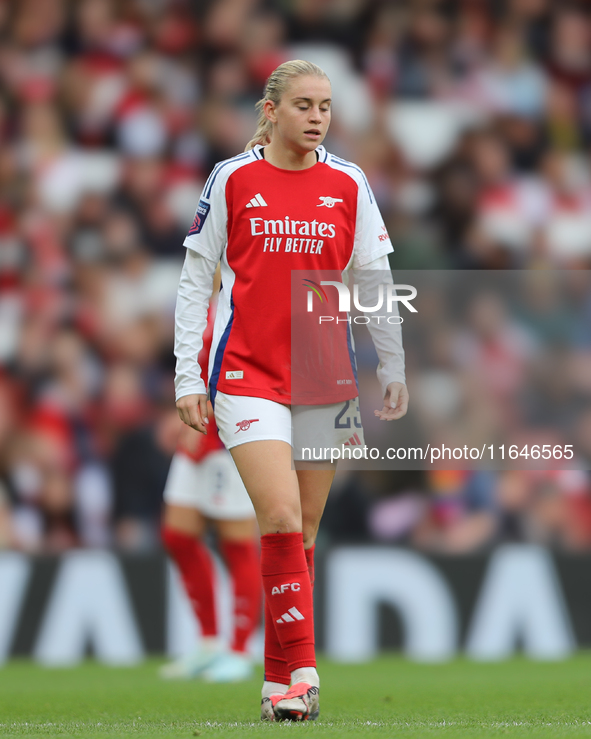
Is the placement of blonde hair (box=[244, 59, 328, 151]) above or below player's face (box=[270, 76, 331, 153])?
above

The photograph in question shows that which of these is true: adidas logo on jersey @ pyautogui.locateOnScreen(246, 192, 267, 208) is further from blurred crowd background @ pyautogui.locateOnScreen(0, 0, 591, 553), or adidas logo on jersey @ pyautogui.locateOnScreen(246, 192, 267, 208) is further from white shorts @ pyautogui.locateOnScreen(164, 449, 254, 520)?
blurred crowd background @ pyautogui.locateOnScreen(0, 0, 591, 553)

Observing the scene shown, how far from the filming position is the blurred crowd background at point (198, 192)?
8000 mm

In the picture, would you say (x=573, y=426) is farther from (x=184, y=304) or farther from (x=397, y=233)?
(x=184, y=304)

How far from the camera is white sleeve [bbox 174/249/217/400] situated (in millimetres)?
4023

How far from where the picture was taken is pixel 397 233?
9.88m

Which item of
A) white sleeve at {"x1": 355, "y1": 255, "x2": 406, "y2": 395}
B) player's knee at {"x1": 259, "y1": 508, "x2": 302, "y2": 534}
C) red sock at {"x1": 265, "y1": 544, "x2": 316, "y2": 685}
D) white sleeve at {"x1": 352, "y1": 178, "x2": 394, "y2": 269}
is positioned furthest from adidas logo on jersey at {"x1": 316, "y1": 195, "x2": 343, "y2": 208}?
red sock at {"x1": 265, "y1": 544, "x2": 316, "y2": 685}

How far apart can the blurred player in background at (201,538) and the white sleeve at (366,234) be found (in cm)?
200

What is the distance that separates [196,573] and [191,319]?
2389mm

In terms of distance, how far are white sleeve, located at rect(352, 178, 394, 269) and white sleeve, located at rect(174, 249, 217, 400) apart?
49 cm

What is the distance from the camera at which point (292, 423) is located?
13.1 ft

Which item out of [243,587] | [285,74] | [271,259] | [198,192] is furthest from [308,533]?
[198,192]

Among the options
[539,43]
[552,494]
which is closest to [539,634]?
[552,494]

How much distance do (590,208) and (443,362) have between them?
3.13m

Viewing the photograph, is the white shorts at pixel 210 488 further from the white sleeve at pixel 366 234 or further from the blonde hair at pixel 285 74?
the blonde hair at pixel 285 74
